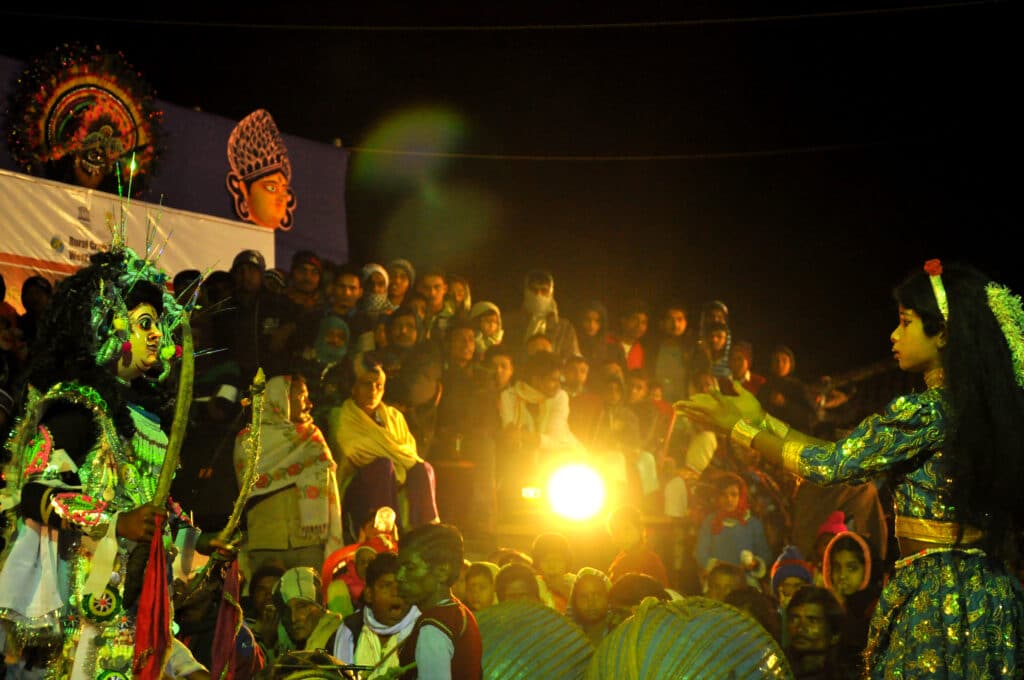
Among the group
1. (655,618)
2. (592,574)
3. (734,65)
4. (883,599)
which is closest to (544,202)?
(734,65)

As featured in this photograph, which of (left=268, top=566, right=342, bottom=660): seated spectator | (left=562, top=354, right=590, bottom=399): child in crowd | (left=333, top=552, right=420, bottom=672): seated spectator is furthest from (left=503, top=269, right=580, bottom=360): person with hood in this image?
(left=333, top=552, right=420, bottom=672): seated spectator

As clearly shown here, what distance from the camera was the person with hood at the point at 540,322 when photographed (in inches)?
435

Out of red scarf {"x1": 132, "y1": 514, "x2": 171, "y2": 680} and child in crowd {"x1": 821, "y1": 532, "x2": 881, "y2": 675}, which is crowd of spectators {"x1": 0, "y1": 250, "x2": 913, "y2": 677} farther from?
red scarf {"x1": 132, "y1": 514, "x2": 171, "y2": 680}

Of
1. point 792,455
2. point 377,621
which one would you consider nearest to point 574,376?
point 377,621

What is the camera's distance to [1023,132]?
520 inches

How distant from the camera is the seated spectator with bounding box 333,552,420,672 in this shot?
607 cm

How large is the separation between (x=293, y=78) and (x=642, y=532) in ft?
23.5

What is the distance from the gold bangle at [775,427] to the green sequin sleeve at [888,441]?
21 cm

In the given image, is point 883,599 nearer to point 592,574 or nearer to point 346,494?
point 592,574

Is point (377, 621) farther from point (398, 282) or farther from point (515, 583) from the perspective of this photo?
point (398, 282)

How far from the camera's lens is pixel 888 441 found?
4195mm

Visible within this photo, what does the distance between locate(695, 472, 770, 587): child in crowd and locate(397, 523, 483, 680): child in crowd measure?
4647mm

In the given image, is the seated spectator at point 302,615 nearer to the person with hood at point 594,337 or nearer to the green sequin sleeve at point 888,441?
the green sequin sleeve at point 888,441

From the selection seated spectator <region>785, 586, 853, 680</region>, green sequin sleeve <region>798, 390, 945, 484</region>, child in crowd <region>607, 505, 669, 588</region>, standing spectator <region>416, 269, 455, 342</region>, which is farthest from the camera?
standing spectator <region>416, 269, 455, 342</region>
